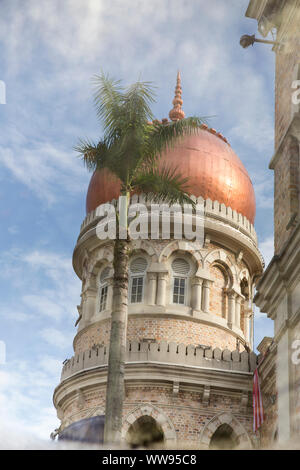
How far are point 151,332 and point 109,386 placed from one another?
9.61 m

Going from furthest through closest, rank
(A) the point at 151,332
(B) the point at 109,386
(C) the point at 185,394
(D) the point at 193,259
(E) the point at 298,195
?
(D) the point at 193,259 → (A) the point at 151,332 → (C) the point at 185,394 → (E) the point at 298,195 → (B) the point at 109,386

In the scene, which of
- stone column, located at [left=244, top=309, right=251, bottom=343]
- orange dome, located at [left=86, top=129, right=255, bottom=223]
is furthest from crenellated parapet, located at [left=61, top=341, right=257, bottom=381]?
orange dome, located at [left=86, top=129, right=255, bottom=223]

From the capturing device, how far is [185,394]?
71.3ft

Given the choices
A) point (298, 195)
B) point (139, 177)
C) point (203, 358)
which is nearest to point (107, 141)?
point (139, 177)

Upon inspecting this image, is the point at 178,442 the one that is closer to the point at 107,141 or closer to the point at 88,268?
the point at 88,268

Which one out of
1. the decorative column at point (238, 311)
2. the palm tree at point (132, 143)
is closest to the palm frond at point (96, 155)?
the palm tree at point (132, 143)

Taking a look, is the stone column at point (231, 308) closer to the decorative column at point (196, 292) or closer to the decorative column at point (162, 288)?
the decorative column at point (196, 292)

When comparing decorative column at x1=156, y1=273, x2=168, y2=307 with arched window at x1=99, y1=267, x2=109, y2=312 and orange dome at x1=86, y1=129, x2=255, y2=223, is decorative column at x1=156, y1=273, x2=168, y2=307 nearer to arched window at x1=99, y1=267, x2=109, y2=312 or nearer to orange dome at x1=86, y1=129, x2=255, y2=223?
arched window at x1=99, y1=267, x2=109, y2=312

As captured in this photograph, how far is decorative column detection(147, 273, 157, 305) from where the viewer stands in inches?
944

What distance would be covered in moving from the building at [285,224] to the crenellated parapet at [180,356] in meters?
3.41

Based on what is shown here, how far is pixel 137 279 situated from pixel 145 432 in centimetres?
519

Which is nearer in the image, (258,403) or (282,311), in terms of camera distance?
(282,311)

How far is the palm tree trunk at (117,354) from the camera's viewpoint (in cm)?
1330

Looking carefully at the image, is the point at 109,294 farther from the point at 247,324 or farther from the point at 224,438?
the point at 224,438
